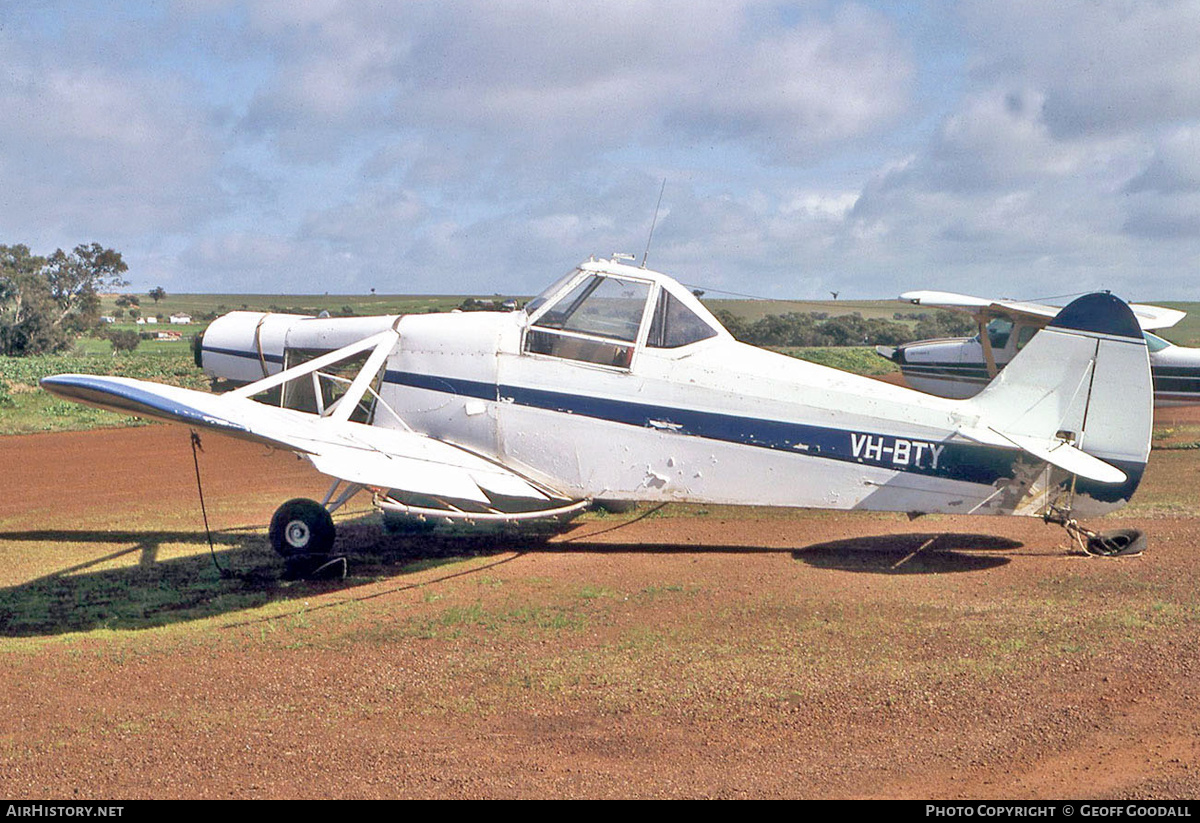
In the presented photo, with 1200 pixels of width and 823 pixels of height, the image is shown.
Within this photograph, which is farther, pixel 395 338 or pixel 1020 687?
pixel 395 338

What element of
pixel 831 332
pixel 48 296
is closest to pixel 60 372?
pixel 48 296

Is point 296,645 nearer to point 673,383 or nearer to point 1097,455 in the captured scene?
point 673,383

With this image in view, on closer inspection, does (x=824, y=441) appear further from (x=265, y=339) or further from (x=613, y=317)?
(x=265, y=339)

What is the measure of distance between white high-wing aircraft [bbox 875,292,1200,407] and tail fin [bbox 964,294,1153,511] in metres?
7.97

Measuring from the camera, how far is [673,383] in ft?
29.9

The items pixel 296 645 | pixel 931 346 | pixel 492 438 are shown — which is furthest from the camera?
pixel 931 346

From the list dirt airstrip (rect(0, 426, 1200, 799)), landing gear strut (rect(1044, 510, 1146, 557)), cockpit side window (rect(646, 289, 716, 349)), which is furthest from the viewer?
cockpit side window (rect(646, 289, 716, 349))

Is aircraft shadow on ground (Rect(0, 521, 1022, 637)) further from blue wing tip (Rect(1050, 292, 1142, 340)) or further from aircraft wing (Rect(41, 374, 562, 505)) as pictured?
blue wing tip (Rect(1050, 292, 1142, 340))

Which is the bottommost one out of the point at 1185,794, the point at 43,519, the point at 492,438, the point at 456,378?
the point at 1185,794

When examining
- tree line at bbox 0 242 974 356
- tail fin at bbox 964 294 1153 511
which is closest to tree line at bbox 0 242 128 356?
tree line at bbox 0 242 974 356

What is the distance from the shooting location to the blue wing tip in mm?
8625

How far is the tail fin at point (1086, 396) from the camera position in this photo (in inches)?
337

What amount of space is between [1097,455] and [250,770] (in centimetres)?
730

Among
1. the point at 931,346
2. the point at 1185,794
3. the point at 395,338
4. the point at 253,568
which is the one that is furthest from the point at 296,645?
the point at 931,346
